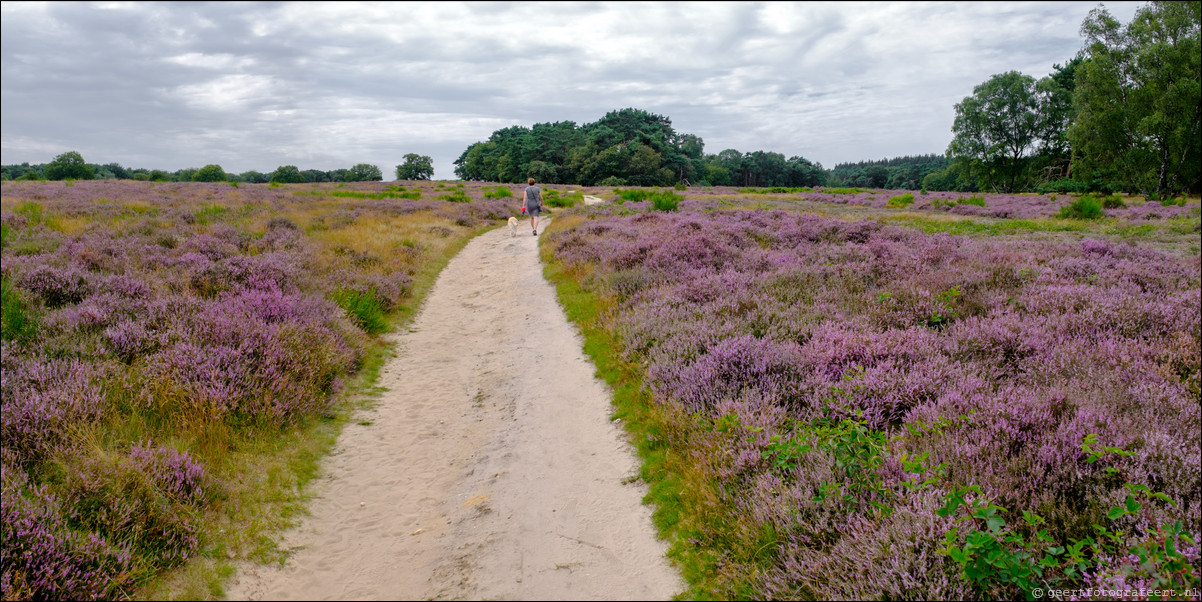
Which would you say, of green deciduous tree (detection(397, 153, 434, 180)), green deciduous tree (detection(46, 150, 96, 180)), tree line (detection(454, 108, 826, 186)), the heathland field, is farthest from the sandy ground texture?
green deciduous tree (detection(397, 153, 434, 180))

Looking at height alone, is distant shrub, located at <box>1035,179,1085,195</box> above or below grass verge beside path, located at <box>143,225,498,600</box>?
above

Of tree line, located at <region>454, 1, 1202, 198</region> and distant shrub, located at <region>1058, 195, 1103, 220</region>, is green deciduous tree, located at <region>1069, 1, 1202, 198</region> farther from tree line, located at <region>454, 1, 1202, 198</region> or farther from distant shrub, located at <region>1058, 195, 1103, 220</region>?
distant shrub, located at <region>1058, 195, 1103, 220</region>

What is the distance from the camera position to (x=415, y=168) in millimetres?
94000

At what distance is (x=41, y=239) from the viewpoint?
483 inches

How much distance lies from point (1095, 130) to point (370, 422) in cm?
5331

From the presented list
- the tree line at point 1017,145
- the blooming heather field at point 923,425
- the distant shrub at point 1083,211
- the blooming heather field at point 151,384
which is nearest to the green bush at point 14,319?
the blooming heather field at point 151,384

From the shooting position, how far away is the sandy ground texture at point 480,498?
3.68 m

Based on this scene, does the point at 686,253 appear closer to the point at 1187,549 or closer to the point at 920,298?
the point at 920,298

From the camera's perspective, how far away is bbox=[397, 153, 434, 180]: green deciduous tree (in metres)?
94.0

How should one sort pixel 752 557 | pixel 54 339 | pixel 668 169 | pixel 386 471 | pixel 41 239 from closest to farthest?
pixel 752 557
pixel 386 471
pixel 54 339
pixel 41 239
pixel 668 169

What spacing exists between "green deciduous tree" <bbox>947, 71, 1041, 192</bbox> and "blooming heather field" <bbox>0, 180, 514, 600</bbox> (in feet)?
250

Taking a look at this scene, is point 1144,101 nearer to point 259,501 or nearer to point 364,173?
point 259,501

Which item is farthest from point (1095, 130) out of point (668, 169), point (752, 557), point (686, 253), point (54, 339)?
point (668, 169)

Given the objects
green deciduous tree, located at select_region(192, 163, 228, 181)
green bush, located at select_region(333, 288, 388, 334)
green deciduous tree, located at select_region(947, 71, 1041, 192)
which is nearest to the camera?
green bush, located at select_region(333, 288, 388, 334)
